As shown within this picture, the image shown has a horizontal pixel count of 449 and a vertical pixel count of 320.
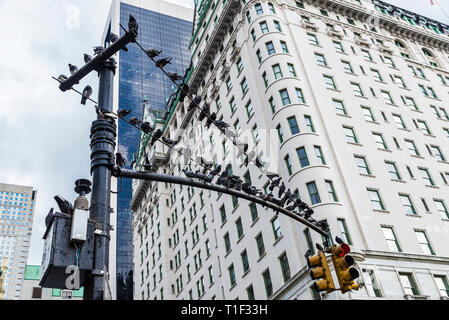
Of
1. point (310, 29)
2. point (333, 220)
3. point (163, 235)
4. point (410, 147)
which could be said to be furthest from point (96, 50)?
point (163, 235)

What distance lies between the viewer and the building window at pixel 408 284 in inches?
1415

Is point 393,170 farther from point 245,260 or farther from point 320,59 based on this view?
point 245,260

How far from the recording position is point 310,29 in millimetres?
55812

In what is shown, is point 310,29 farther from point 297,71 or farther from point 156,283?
point 156,283

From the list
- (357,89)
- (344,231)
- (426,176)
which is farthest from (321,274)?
(357,89)

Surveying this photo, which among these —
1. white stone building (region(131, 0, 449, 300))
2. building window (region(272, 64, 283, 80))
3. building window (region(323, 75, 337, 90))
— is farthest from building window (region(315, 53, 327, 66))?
building window (region(272, 64, 283, 80))

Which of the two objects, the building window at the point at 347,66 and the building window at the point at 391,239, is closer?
the building window at the point at 391,239

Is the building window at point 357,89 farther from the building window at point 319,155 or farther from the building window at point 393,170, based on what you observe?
the building window at point 319,155

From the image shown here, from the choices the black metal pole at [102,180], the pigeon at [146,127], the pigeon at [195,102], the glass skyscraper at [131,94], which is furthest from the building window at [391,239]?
the glass skyscraper at [131,94]

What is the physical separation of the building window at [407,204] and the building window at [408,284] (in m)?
7.17

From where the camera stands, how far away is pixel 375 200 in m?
41.3

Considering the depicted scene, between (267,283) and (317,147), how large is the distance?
43.5 feet

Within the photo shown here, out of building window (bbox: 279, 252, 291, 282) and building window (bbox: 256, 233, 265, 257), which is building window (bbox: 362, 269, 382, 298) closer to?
building window (bbox: 279, 252, 291, 282)

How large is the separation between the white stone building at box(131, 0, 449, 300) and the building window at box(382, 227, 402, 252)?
115 millimetres
